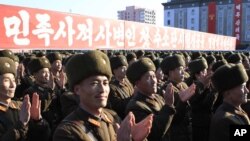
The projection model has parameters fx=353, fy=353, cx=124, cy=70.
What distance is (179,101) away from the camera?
396 cm

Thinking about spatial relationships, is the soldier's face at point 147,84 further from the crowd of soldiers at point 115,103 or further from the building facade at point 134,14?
the building facade at point 134,14

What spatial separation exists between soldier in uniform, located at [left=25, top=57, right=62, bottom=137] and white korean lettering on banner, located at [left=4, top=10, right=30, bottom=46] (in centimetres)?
390

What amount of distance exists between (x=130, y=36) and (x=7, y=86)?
12.4m

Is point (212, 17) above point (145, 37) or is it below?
above

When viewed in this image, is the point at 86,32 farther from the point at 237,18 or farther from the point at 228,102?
the point at 237,18

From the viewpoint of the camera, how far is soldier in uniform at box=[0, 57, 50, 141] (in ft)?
9.68

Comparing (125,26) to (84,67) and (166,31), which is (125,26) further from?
(84,67)

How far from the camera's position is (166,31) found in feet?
65.3

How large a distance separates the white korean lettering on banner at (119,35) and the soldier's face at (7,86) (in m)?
10.8

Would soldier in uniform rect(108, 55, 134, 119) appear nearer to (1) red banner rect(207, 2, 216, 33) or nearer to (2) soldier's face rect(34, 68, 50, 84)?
(2) soldier's face rect(34, 68, 50, 84)

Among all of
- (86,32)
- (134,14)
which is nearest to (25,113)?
(86,32)

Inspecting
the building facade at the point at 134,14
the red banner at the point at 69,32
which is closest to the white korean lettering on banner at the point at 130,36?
the red banner at the point at 69,32

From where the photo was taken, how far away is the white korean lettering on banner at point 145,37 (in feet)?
54.9

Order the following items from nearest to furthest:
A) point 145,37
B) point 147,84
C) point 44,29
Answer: point 147,84
point 44,29
point 145,37
